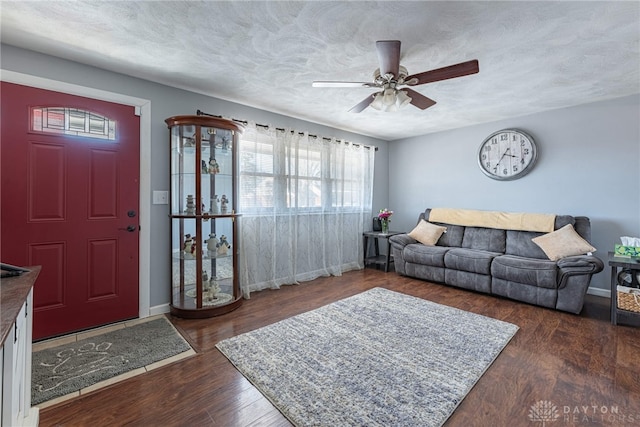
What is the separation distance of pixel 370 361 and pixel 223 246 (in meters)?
1.94

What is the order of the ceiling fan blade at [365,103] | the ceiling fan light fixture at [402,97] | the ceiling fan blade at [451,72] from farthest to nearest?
1. the ceiling fan blade at [365,103]
2. the ceiling fan light fixture at [402,97]
3. the ceiling fan blade at [451,72]

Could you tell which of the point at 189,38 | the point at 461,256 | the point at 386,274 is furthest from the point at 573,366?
the point at 189,38

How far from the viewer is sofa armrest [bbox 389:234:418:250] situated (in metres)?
4.34

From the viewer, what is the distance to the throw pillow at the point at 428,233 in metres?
4.34

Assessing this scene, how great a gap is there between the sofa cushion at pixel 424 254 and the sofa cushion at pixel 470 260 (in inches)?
3.7

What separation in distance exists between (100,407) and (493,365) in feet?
8.38

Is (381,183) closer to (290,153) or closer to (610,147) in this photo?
(290,153)

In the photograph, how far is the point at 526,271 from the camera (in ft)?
10.4

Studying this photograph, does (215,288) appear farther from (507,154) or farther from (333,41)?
(507,154)

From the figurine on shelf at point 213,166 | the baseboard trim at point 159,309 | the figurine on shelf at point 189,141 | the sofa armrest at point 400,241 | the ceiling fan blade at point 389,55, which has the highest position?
the ceiling fan blade at point 389,55

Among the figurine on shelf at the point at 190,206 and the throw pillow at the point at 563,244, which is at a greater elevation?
the figurine on shelf at the point at 190,206

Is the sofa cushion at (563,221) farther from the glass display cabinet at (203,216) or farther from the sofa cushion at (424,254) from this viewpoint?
the glass display cabinet at (203,216)

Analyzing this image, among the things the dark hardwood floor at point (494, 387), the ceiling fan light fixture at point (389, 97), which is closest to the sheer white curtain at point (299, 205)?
the dark hardwood floor at point (494, 387)

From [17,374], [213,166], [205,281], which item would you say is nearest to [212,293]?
[205,281]
